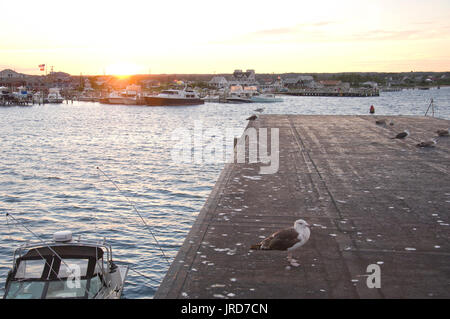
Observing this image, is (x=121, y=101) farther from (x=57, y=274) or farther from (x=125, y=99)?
(x=57, y=274)

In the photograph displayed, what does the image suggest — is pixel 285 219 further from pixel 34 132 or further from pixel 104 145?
pixel 34 132

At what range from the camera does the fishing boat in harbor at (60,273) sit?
934 cm

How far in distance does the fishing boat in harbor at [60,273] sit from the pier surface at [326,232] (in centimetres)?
A: 218

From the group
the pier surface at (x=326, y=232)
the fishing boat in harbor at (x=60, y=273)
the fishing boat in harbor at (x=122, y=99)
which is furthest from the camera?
the fishing boat in harbor at (x=122, y=99)

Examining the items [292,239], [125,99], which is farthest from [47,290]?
[125,99]

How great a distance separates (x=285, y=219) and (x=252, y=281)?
12.7ft

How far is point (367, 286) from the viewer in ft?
25.6

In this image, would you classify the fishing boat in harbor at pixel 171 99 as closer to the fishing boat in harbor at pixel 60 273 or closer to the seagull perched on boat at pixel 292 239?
the fishing boat in harbor at pixel 60 273
